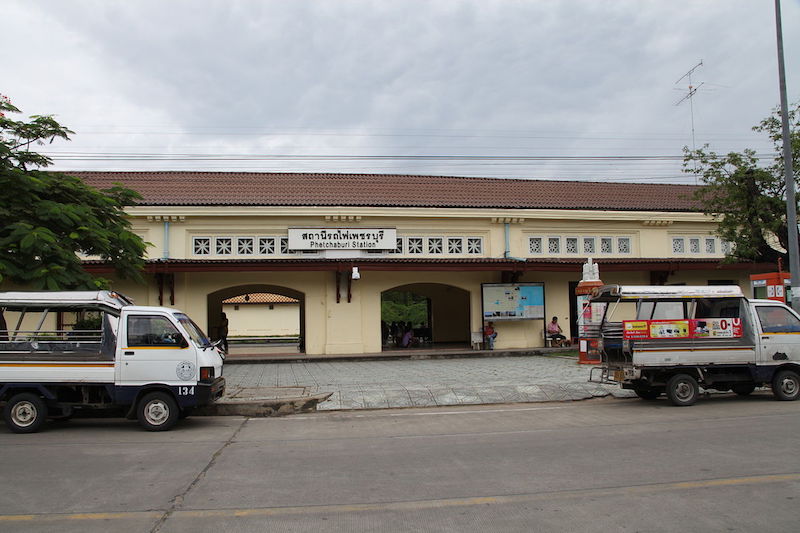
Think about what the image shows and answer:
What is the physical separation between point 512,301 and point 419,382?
9785mm

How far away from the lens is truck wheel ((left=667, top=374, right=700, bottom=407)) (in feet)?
37.3

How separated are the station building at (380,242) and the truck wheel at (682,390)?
1106 cm

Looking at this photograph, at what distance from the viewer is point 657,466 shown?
680cm

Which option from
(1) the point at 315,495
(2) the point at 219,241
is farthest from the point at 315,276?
(1) the point at 315,495

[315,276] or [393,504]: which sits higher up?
[315,276]

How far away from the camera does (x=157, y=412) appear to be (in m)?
9.60

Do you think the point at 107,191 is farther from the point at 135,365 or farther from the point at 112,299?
the point at 135,365

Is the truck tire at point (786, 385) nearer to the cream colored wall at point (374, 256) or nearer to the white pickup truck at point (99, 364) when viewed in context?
the white pickup truck at point (99, 364)

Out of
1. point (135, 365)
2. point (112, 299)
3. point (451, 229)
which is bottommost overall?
point (135, 365)

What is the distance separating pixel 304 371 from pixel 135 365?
8.60 metres

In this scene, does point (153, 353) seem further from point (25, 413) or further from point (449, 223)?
point (449, 223)

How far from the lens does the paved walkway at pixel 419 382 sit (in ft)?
40.6

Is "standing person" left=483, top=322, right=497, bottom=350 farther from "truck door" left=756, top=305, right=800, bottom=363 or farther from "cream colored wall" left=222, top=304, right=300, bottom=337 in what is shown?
"cream colored wall" left=222, top=304, right=300, bottom=337

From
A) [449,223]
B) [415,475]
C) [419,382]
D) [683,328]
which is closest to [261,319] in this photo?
[449,223]
